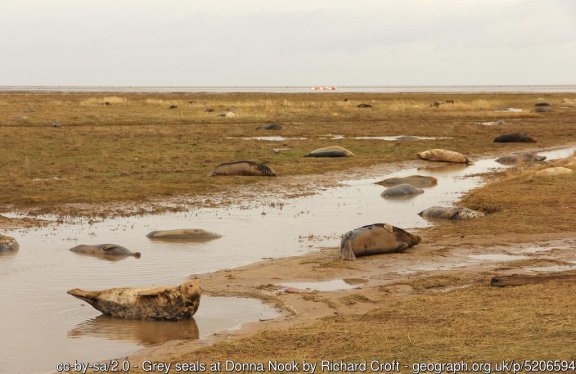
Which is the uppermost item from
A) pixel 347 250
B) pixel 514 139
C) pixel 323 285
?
pixel 347 250

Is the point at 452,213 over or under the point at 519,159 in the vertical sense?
over

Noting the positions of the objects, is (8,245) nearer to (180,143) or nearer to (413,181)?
(413,181)

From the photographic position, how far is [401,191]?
1981 cm

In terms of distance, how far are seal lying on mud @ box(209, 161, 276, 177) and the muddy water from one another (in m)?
2.41

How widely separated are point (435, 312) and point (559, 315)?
1323 millimetres

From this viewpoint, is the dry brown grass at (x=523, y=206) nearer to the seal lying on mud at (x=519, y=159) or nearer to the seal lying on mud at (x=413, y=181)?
the seal lying on mud at (x=413, y=181)

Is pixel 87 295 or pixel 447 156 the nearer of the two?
pixel 87 295

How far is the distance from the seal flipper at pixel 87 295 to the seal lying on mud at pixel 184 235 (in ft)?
15.7

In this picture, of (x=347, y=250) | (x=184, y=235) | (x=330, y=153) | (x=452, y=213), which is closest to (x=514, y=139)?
(x=330, y=153)

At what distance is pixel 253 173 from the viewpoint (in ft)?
75.2

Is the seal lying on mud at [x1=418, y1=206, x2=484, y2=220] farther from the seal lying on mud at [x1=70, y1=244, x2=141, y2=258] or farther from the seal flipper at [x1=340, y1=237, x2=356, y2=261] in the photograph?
the seal lying on mud at [x1=70, y1=244, x2=141, y2=258]

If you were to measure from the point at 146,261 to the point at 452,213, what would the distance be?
21.3 ft

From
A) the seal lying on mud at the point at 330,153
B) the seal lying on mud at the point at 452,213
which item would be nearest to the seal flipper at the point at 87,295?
the seal lying on mud at the point at 452,213

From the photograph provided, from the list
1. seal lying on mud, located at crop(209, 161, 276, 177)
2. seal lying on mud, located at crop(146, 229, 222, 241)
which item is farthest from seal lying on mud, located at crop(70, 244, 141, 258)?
seal lying on mud, located at crop(209, 161, 276, 177)
